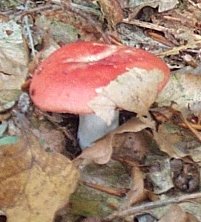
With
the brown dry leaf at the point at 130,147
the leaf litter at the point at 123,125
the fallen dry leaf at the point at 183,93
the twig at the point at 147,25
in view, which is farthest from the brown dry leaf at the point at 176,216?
the twig at the point at 147,25

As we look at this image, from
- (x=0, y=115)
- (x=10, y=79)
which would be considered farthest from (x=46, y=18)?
(x=0, y=115)

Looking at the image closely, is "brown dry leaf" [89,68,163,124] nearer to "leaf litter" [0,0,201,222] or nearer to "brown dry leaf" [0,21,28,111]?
"leaf litter" [0,0,201,222]

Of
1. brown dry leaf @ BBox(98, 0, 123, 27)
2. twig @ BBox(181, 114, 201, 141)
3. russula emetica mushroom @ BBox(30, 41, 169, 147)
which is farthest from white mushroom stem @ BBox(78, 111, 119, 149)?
brown dry leaf @ BBox(98, 0, 123, 27)

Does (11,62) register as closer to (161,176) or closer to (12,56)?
(12,56)

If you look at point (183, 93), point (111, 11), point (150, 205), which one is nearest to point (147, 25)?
point (111, 11)

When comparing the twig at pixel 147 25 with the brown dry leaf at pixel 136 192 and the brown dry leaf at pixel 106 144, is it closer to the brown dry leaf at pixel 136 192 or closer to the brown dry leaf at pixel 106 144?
the brown dry leaf at pixel 106 144

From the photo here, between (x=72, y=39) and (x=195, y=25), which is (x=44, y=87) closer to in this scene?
(x=72, y=39)
